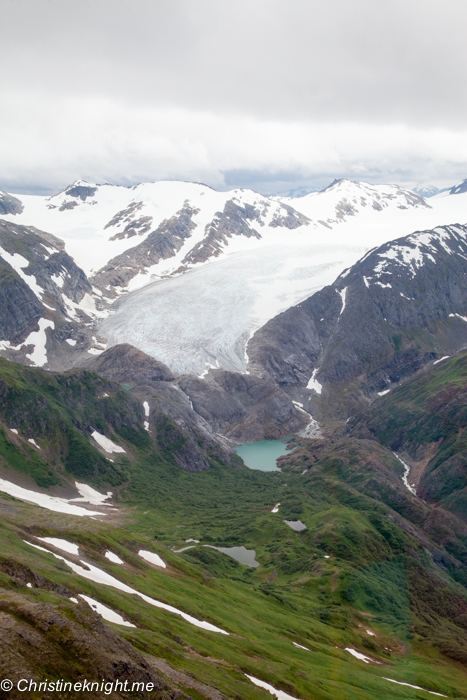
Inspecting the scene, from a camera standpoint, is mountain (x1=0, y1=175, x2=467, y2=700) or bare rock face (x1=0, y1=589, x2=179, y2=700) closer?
bare rock face (x1=0, y1=589, x2=179, y2=700)

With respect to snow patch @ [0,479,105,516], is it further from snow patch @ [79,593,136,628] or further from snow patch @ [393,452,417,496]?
snow patch @ [393,452,417,496]

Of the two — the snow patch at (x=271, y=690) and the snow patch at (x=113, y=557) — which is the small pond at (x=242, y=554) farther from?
the snow patch at (x=271, y=690)

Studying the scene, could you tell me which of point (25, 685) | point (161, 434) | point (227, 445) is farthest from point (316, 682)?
point (227, 445)

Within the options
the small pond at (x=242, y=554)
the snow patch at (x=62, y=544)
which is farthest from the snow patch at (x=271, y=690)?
the small pond at (x=242, y=554)

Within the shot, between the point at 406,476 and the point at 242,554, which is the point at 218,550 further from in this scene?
the point at 406,476

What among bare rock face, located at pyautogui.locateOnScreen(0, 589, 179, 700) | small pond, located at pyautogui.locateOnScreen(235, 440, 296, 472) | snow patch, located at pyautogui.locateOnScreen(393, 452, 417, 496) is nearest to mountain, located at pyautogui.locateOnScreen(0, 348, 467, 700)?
bare rock face, located at pyautogui.locateOnScreen(0, 589, 179, 700)

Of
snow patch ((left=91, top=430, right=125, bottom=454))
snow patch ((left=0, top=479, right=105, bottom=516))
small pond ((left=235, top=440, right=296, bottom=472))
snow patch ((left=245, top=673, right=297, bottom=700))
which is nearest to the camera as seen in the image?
snow patch ((left=245, top=673, right=297, bottom=700))

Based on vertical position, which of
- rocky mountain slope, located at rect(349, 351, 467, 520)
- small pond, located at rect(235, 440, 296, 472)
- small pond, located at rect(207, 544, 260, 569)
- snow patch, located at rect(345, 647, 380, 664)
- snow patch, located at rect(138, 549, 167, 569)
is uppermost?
snow patch, located at rect(138, 549, 167, 569)

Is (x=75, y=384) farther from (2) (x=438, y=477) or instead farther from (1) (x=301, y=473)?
(2) (x=438, y=477)
